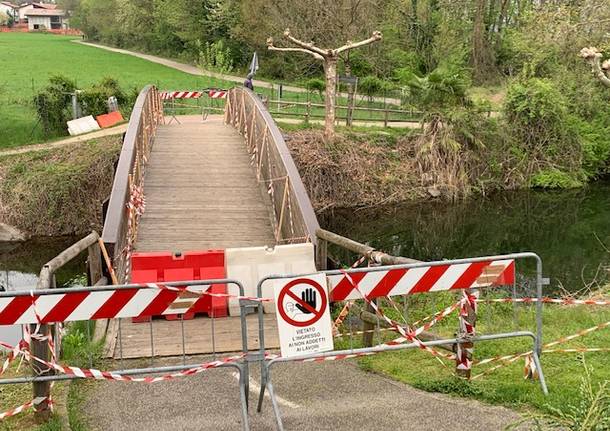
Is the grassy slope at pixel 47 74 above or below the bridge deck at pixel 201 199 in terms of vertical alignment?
above

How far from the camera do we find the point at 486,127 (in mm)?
27797

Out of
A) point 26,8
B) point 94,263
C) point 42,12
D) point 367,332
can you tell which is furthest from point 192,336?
point 26,8

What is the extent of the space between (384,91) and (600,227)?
48.6 feet

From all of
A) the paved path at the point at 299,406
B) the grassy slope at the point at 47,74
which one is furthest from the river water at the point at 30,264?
the paved path at the point at 299,406

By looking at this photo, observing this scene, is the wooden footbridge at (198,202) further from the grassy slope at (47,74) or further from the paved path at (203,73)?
the paved path at (203,73)

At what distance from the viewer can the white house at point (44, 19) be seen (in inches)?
5965

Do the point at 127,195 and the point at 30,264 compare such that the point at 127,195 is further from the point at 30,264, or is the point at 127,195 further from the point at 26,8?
the point at 26,8

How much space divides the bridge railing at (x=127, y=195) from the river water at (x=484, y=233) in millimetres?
4812

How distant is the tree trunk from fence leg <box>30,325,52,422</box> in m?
17.4

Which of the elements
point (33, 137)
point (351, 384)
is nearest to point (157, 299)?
point (351, 384)

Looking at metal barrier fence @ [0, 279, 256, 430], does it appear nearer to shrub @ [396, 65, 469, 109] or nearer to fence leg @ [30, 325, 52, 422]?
fence leg @ [30, 325, 52, 422]

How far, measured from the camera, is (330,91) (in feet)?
75.2

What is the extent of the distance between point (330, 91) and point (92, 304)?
1835cm

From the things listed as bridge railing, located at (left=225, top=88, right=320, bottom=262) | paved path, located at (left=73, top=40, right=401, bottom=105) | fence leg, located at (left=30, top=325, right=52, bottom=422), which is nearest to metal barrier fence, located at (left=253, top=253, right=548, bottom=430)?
fence leg, located at (left=30, top=325, right=52, bottom=422)
